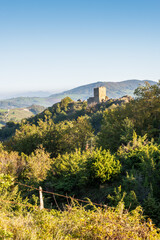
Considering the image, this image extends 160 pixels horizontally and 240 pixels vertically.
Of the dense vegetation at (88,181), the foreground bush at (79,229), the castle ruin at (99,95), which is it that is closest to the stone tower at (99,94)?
the castle ruin at (99,95)

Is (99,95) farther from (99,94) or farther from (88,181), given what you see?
(88,181)

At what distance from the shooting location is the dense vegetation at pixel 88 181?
481 cm

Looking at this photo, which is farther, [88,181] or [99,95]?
[99,95]

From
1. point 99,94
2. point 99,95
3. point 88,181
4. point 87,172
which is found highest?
point 99,94

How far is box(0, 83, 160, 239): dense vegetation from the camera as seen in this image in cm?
481

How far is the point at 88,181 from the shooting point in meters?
11.8

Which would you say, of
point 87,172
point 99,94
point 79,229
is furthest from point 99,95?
point 79,229

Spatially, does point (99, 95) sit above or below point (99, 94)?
below

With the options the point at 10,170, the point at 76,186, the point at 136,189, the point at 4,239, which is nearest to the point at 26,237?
the point at 4,239

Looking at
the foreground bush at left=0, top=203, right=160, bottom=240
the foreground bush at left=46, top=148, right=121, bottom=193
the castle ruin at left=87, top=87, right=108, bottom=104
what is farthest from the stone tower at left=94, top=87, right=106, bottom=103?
the foreground bush at left=0, top=203, right=160, bottom=240

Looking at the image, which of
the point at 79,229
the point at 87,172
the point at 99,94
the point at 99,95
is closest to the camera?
the point at 79,229

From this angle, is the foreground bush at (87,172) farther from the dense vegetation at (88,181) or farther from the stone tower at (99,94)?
the stone tower at (99,94)

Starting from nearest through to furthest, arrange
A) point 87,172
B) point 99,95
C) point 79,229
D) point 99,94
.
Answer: point 79,229 → point 87,172 → point 99,95 → point 99,94

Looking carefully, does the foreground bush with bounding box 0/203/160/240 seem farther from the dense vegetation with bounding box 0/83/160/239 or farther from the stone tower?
the stone tower
